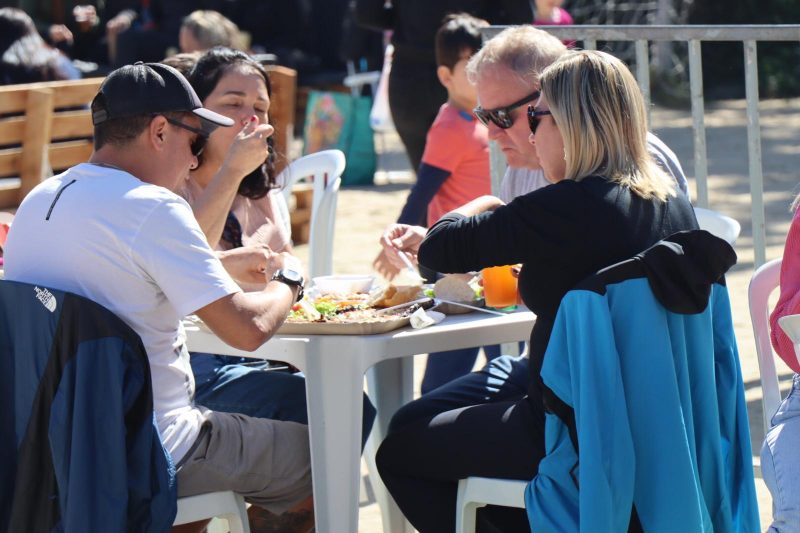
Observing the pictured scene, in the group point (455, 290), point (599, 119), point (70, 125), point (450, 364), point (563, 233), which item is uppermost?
point (599, 119)

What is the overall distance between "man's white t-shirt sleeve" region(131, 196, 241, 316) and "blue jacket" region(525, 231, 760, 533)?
648 millimetres

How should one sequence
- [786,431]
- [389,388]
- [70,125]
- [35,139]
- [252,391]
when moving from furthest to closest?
[70,125], [35,139], [389,388], [252,391], [786,431]

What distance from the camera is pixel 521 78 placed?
293cm

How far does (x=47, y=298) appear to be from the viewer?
2.12 m

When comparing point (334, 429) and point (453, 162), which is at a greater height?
point (453, 162)

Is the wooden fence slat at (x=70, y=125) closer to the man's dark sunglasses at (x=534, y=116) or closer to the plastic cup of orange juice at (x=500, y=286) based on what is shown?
the plastic cup of orange juice at (x=500, y=286)

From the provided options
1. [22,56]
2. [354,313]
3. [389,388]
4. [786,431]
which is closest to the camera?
[786,431]

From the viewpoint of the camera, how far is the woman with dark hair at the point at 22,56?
701 centimetres

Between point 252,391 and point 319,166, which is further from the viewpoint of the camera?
point 319,166

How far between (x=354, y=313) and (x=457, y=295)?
271 mm

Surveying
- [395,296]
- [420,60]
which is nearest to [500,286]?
[395,296]

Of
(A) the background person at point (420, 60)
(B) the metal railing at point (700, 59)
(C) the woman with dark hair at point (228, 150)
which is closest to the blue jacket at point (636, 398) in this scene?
(B) the metal railing at point (700, 59)

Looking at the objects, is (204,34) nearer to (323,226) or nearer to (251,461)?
(323,226)

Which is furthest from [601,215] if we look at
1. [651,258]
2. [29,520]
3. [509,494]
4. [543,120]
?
[29,520]
